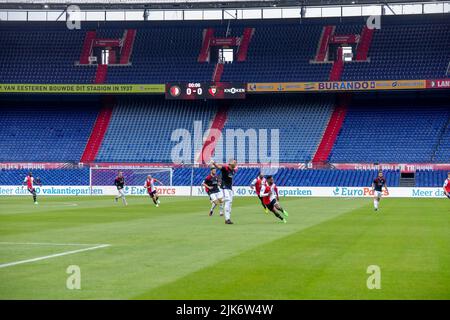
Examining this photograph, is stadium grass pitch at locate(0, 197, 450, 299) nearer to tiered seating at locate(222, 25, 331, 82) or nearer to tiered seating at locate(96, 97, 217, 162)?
tiered seating at locate(96, 97, 217, 162)

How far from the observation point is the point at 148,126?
7412 centimetres

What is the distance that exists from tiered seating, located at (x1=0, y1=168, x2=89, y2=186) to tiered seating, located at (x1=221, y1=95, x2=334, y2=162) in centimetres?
1413

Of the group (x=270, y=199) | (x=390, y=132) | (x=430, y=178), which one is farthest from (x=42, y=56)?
(x=270, y=199)

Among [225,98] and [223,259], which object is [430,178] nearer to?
[225,98]

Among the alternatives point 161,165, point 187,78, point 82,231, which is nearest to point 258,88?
point 187,78

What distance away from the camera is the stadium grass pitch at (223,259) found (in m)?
11.4

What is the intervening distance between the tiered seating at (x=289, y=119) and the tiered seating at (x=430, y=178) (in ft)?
34.1

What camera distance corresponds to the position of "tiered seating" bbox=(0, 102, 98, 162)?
7119 centimetres

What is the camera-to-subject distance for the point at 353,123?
7075 cm

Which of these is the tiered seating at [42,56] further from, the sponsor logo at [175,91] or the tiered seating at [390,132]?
the tiered seating at [390,132]

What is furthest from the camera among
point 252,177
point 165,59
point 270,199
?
point 165,59

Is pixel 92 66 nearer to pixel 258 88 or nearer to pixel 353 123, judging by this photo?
pixel 258 88

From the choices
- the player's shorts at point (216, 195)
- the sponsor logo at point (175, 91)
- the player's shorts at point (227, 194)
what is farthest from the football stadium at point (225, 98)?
the player's shorts at point (227, 194)

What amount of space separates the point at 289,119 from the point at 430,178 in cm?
1679
